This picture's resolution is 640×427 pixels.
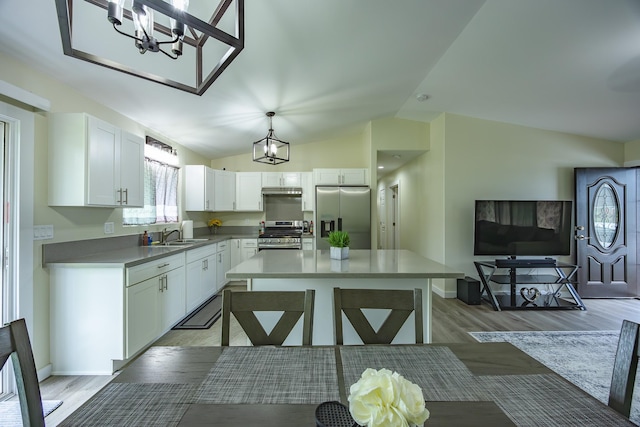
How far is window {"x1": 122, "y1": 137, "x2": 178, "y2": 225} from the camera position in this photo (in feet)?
12.0

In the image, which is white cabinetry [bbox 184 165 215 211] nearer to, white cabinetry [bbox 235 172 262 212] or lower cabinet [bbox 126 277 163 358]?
white cabinetry [bbox 235 172 262 212]

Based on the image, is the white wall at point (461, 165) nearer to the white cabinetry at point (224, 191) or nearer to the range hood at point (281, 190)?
the white cabinetry at point (224, 191)

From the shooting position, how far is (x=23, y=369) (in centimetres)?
84

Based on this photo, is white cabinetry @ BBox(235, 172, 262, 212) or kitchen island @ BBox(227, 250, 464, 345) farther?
white cabinetry @ BBox(235, 172, 262, 212)

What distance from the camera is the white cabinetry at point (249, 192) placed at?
5.55m

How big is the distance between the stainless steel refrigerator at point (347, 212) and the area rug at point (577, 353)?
7.73 ft

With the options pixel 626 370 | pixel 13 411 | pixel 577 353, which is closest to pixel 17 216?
pixel 13 411

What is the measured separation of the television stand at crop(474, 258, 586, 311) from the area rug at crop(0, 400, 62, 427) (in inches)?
183

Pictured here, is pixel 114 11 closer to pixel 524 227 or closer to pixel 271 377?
pixel 271 377

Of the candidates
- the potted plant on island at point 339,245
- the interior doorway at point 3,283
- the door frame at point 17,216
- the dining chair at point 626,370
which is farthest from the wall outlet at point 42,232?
the dining chair at point 626,370

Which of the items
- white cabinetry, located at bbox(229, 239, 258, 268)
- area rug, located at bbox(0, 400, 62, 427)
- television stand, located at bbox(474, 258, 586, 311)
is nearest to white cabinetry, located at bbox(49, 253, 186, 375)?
area rug, located at bbox(0, 400, 62, 427)

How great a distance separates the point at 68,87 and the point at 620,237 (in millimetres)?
7125

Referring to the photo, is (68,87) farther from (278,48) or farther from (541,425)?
(541,425)

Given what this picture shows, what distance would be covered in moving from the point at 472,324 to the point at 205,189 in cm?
432
